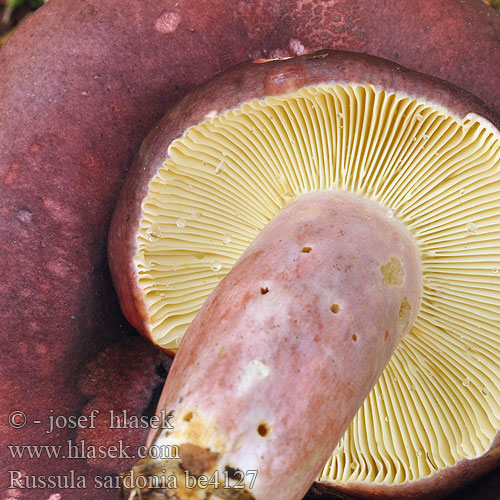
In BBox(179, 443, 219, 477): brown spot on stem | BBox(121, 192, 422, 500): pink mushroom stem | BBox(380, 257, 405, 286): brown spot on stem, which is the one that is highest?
BBox(380, 257, 405, 286): brown spot on stem

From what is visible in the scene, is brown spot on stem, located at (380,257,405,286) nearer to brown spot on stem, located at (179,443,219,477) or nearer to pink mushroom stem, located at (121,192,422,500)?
pink mushroom stem, located at (121,192,422,500)

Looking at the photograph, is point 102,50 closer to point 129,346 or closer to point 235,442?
point 129,346

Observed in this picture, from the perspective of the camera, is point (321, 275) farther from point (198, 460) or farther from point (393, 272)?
point (198, 460)

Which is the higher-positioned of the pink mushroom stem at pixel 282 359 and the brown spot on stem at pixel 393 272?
the brown spot on stem at pixel 393 272

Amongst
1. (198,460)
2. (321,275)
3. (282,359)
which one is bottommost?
(198,460)

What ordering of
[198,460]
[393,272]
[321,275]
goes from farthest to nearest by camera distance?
1. [393,272]
2. [321,275]
3. [198,460]

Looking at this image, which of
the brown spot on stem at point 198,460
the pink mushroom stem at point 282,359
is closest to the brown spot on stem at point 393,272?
the pink mushroom stem at point 282,359

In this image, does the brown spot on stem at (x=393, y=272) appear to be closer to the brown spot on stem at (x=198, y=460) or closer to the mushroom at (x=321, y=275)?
the mushroom at (x=321, y=275)

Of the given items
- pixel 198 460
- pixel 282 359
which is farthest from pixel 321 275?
pixel 198 460

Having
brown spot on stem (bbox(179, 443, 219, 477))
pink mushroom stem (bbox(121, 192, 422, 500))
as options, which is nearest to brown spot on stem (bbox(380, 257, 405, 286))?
pink mushroom stem (bbox(121, 192, 422, 500))
